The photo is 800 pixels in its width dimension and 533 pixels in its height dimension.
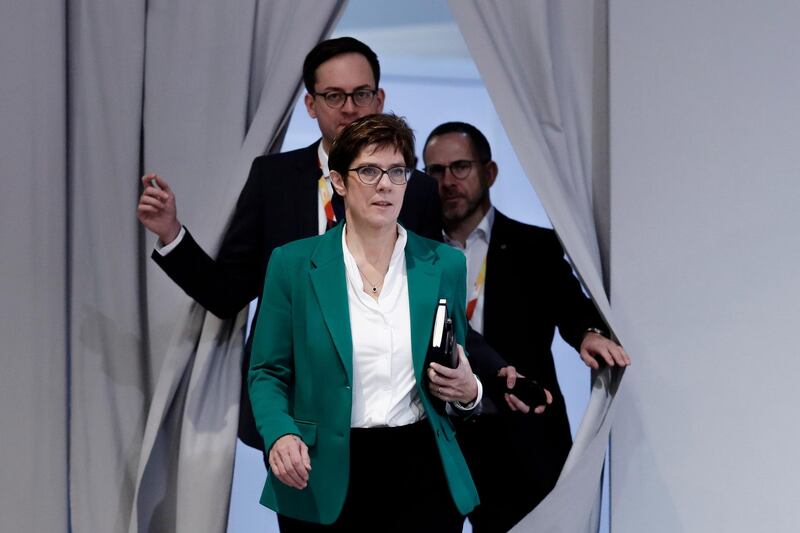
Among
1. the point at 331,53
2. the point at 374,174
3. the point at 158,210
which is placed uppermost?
the point at 331,53

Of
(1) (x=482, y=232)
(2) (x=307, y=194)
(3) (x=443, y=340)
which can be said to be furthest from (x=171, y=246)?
(1) (x=482, y=232)

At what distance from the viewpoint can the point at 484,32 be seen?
3.25m

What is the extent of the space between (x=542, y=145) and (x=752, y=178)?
70 centimetres

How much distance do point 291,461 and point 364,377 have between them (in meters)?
0.26

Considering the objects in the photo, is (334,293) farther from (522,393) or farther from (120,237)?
Answer: (120,237)

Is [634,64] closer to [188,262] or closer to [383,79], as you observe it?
[188,262]

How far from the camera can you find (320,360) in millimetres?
2385

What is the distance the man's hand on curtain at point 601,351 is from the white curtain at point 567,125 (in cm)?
7

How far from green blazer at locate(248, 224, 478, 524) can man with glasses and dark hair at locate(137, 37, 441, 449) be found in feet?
1.46

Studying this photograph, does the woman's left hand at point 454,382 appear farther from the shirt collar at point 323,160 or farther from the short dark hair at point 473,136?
the short dark hair at point 473,136

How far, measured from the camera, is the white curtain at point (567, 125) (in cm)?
310

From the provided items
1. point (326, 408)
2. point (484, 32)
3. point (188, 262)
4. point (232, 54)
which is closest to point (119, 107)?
point (232, 54)

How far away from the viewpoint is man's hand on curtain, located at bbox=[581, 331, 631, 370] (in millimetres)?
3072

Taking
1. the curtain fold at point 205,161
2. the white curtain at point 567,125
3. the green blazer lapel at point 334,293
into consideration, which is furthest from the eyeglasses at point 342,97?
the green blazer lapel at point 334,293
